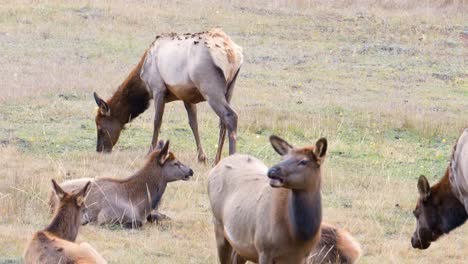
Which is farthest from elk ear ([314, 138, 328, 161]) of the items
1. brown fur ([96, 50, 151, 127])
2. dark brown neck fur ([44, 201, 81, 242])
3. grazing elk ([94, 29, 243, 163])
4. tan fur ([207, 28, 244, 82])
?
brown fur ([96, 50, 151, 127])

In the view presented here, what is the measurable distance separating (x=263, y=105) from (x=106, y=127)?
4192 mm

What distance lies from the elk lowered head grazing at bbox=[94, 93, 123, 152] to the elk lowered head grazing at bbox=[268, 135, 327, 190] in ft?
26.0

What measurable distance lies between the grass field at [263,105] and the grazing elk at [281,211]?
1.62 meters

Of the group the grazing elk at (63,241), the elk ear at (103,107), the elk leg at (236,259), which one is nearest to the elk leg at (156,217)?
the grazing elk at (63,241)

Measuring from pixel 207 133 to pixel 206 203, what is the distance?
15.5 ft

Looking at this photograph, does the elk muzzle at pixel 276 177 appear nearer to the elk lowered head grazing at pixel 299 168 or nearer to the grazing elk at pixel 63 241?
the elk lowered head grazing at pixel 299 168

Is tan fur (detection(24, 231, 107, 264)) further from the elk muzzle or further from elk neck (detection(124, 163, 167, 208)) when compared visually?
elk neck (detection(124, 163, 167, 208))

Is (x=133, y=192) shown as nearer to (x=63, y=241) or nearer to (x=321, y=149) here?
(x=63, y=241)

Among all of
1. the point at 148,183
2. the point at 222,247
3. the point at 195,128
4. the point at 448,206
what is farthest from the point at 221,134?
the point at 222,247

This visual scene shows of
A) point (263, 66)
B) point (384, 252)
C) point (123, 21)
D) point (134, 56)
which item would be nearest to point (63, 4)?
point (123, 21)

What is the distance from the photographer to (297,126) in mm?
17219

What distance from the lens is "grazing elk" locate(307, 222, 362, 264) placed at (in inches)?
375

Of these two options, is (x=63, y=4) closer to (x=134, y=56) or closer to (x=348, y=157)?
(x=134, y=56)

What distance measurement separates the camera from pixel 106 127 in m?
16.0
